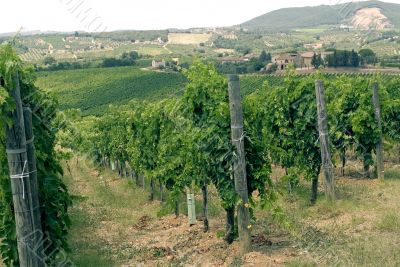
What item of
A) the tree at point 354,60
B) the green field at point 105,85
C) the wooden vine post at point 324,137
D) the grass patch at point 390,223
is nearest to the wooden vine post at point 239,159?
the grass patch at point 390,223

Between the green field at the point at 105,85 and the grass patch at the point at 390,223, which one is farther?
the green field at the point at 105,85

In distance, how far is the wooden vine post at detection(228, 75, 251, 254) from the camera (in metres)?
7.91

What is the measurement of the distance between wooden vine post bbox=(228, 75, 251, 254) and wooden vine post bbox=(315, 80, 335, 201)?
4344 mm

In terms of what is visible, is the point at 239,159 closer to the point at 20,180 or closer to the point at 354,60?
the point at 20,180

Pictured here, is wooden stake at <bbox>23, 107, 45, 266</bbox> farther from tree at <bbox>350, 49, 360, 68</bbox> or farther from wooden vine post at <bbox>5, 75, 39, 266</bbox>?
tree at <bbox>350, 49, 360, 68</bbox>

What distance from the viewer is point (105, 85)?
7862 cm

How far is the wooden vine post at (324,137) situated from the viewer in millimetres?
11539

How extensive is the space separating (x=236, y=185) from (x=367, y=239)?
2.68 meters

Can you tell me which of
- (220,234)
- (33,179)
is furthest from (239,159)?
(33,179)

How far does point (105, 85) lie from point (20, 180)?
75.0 meters

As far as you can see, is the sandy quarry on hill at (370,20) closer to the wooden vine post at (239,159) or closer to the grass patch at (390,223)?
the grass patch at (390,223)

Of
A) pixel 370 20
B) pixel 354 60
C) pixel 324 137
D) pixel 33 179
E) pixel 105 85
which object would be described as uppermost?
pixel 370 20

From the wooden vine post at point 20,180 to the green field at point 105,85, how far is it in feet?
181

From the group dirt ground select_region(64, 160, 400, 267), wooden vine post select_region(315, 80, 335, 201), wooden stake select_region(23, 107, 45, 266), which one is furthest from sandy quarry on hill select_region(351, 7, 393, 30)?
wooden stake select_region(23, 107, 45, 266)
